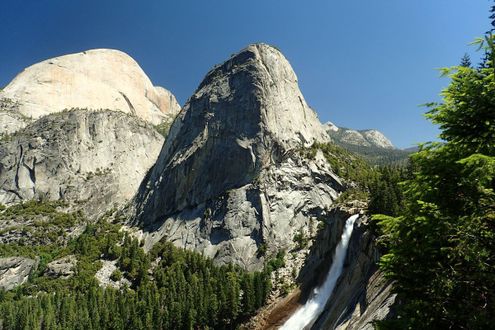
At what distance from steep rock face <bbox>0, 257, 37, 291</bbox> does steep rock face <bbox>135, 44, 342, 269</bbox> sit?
42.5 meters

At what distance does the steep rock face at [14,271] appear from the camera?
445 ft

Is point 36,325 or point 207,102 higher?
point 207,102

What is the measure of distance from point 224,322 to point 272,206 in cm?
4387

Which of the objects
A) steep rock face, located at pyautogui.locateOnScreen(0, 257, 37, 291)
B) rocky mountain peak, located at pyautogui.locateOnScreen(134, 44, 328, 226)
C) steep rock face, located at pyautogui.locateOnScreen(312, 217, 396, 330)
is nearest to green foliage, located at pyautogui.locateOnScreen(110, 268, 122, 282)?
rocky mountain peak, located at pyautogui.locateOnScreen(134, 44, 328, 226)

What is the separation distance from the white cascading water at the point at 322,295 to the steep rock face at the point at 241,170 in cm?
3430

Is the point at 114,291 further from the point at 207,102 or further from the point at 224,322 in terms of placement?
the point at 207,102

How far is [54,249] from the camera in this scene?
163 meters

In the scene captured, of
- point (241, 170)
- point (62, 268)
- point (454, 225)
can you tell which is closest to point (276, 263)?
point (241, 170)

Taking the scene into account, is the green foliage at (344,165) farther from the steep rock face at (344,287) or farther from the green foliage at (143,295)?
the green foliage at (143,295)

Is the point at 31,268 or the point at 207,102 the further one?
the point at 207,102

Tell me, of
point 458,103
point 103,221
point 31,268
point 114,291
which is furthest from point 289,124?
point 458,103

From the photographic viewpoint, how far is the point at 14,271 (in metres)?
138

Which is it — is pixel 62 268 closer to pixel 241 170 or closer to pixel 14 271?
pixel 14 271

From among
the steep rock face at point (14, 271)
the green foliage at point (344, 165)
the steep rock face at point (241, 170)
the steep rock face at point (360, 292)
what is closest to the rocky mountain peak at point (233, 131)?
the steep rock face at point (241, 170)
